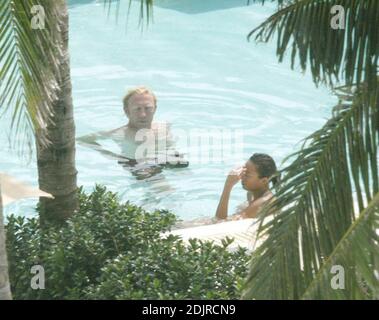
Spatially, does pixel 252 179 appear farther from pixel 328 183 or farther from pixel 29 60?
pixel 328 183

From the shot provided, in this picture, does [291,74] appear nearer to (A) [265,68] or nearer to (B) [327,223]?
(A) [265,68]

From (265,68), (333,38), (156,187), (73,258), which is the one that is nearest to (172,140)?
(156,187)

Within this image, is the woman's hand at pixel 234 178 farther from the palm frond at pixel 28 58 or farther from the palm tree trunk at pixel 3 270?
the palm tree trunk at pixel 3 270

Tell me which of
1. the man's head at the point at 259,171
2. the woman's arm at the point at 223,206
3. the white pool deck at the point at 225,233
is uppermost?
the man's head at the point at 259,171

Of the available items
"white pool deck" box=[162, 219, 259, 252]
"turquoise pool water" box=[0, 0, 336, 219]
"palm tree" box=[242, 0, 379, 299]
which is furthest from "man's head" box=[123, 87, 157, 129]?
"palm tree" box=[242, 0, 379, 299]

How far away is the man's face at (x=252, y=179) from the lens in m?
9.05

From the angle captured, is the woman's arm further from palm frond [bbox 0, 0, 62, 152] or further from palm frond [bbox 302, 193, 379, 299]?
palm frond [bbox 302, 193, 379, 299]

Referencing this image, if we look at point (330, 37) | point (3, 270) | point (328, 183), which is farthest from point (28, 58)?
point (328, 183)

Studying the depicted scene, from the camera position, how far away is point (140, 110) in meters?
11.1

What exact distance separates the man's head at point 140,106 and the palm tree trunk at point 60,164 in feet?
10.1

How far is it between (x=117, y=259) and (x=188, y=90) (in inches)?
288

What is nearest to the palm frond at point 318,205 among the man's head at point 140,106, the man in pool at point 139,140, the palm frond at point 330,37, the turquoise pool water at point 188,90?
the palm frond at point 330,37

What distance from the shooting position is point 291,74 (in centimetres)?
1492
